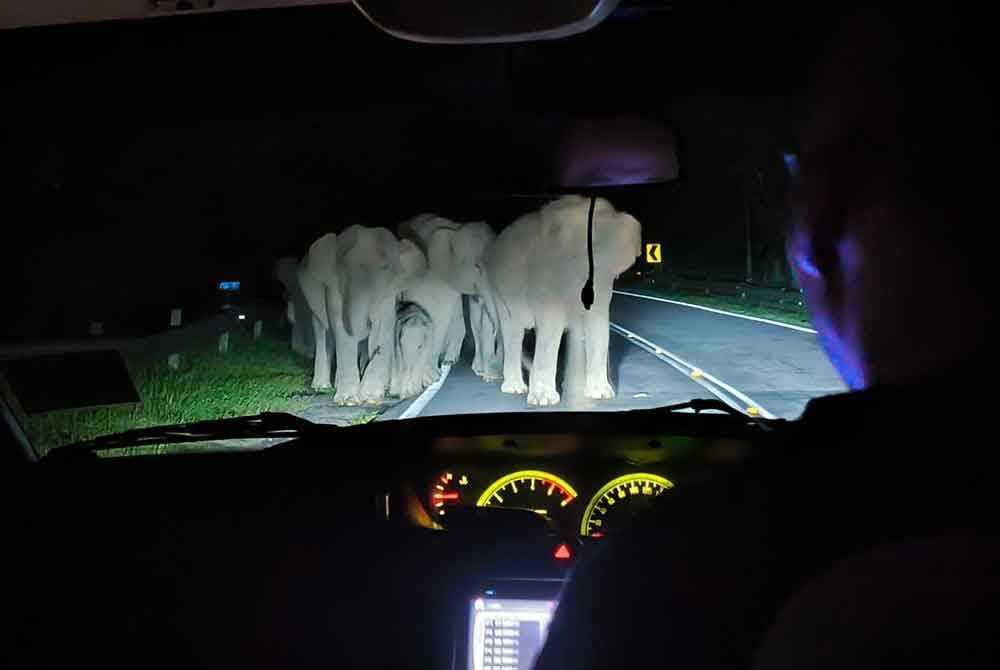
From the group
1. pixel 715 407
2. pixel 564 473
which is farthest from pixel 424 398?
pixel 715 407

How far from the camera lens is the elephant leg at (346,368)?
767cm

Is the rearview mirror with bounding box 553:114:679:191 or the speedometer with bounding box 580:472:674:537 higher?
the rearview mirror with bounding box 553:114:679:191

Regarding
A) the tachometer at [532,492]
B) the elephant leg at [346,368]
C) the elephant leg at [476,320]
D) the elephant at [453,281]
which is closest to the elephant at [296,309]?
the elephant leg at [346,368]

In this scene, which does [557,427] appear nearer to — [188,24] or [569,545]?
[569,545]

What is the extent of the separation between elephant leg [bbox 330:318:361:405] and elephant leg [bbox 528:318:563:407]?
1529mm

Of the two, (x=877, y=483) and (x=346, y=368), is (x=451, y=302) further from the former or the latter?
(x=877, y=483)

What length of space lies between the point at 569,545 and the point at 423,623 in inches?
15.5

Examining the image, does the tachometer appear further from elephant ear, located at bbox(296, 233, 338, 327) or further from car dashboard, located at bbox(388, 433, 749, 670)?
elephant ear, located at bbox(296, 233, 338, 327)

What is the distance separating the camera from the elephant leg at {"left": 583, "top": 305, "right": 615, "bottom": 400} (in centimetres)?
834

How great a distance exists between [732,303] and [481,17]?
34.3 feet

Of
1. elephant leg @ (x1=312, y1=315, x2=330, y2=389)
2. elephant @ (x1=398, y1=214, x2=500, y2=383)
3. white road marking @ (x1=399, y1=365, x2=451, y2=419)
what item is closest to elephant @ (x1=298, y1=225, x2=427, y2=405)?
elephant leg @ (x1=312, y1=315, x2=330, y2=389)

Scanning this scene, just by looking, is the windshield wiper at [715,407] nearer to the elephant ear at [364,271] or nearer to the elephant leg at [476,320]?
the elephant ear at [364,271]

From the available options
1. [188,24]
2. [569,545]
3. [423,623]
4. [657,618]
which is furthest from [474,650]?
[188,24]

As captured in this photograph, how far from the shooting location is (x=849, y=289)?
124cm
